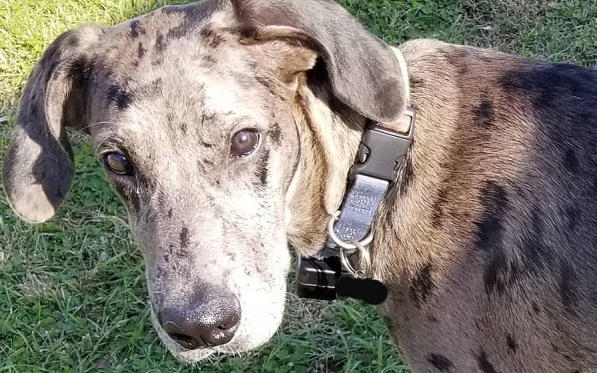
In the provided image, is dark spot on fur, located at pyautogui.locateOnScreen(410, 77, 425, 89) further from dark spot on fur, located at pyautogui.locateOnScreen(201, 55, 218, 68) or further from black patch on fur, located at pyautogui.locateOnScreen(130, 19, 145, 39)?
black patch on fur, located at pyautogui.locateOnScreen(130, 19, 145, 39)

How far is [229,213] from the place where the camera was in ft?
8.17

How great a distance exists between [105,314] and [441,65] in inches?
93.4

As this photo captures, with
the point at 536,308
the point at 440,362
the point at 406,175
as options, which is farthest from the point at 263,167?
the point at 536,308

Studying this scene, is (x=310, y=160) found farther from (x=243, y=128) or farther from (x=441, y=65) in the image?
(x=441, y=65)

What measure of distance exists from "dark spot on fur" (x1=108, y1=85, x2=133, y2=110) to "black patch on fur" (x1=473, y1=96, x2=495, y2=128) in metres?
1.13

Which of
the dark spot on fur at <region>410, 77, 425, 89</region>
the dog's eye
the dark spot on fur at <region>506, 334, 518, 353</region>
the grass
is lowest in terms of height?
the grass

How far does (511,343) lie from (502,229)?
368mm

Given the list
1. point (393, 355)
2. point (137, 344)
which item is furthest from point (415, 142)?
point (137, 344)

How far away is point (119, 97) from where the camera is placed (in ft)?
8.36

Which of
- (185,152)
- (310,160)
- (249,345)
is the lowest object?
(249,345)

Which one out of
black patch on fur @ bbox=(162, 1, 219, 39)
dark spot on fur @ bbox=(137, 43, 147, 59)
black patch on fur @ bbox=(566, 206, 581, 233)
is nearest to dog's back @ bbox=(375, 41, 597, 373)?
black patch on fur @ bbox=(566, 206, 581, 233)

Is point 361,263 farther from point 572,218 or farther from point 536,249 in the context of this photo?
point 572,218

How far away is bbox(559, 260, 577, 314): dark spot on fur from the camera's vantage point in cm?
254

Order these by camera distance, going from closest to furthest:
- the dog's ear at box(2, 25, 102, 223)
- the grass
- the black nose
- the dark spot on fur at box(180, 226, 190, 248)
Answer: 1. the black nose
2. the dark spot on fur at box(180, 226, 190, 248)
3. the dog's ear at box(2, 25, 102, 223)
4. the grass
